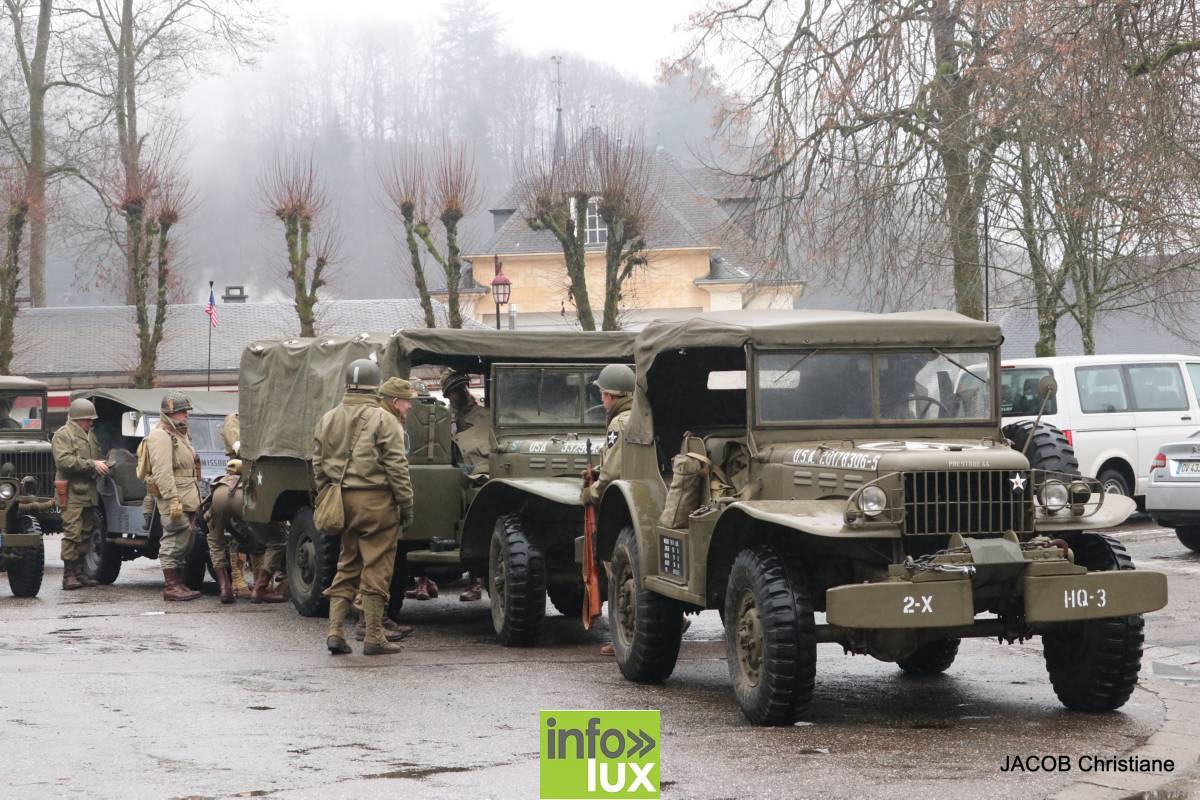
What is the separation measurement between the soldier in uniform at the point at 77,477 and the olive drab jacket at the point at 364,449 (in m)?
5.81

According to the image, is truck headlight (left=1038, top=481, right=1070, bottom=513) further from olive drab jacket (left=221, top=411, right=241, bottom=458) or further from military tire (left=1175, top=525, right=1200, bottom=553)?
olive drab jacket (left=221, top=411, right=241, bottom=458)

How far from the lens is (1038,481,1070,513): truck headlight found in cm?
838

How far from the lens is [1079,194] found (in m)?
22.7

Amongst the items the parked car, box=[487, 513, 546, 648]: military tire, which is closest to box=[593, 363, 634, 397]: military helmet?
box=[487, 513, 546, 648]: military tire

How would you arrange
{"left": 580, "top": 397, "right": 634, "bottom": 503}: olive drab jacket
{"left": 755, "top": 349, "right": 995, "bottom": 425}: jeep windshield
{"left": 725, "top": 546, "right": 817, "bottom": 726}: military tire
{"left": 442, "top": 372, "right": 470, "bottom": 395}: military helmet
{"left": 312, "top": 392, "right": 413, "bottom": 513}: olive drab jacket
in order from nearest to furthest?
{"left": 725, "top": 546, "right": 817, "bottom": 726}: military tire, {"left": 755, "top": 349, "right": 995, "bottom": 425}: jeep windshield, {"left": 580, "top": 397, "right": 634, "bottom": 503}: olive drab jacket, {"left": 312, "top": 392, "right": 413, "bottom": 513}: olive drab jacket, {"left": 442, "top": 372, "right": 470, "bottom": 395}: military helmet

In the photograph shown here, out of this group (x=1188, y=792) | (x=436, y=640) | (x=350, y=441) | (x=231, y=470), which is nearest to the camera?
(x=1188, y=792)

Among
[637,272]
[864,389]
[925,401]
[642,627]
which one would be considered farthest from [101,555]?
[637,272]

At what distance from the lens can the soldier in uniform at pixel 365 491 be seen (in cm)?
1110

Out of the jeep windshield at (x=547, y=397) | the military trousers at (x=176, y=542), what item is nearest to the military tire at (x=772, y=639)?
the jeep windshield at (x=547, y=397)

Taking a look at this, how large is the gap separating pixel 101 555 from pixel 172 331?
1341 inches

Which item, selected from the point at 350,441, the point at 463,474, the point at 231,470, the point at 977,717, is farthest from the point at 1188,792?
the point at 231,470

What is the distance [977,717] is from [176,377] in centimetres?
4181

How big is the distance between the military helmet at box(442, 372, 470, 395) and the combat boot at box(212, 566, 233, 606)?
8.96ft

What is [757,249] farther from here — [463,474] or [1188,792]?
[1188,792]
